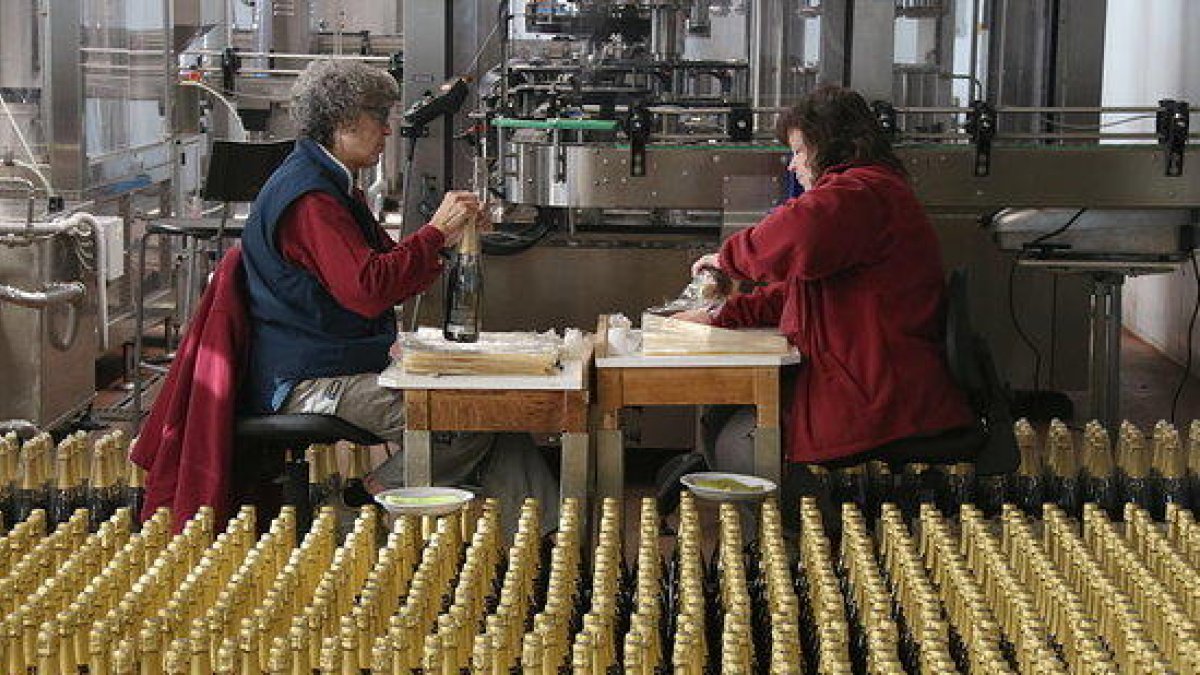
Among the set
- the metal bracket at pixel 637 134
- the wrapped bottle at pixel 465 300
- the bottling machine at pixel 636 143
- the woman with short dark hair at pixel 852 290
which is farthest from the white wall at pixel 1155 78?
the wrapped bottle at pixel 465 300

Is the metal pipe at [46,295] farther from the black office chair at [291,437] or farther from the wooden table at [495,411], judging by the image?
the wooden table at [495,411]

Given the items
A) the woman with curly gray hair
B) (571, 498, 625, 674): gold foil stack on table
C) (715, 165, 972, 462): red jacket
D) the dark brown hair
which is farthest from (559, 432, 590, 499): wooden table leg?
the dark brown hair

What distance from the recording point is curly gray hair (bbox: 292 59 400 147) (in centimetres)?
487

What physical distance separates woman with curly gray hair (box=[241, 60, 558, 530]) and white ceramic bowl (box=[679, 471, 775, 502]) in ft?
2.76

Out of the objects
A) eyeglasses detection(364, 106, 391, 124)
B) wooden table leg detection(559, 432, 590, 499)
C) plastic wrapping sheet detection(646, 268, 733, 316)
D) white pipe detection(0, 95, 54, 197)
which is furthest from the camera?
white pipe detection(0, 95, 54, 197)

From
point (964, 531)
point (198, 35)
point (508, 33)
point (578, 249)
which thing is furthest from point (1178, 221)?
point (198, 35)

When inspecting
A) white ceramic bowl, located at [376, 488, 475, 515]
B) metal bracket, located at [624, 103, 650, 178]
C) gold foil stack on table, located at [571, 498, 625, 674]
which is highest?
metal bracket, located at [624, 103, 650, 178]

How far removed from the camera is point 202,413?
4617 millimetres

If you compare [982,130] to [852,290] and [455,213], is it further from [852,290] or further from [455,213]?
[455,213]

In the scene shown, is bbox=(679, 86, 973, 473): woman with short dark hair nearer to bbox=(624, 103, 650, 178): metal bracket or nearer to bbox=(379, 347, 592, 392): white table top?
bbox=(379, 347, 592, 392): white table top

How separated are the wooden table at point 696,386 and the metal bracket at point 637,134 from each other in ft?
5.24

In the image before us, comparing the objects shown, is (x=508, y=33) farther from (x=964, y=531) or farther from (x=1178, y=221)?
(x=964, y=531)

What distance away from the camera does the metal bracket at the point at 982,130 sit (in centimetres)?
614

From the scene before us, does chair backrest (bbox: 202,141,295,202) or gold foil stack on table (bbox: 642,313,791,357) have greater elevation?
chair backrest (bbox: 202,141,295,202)
